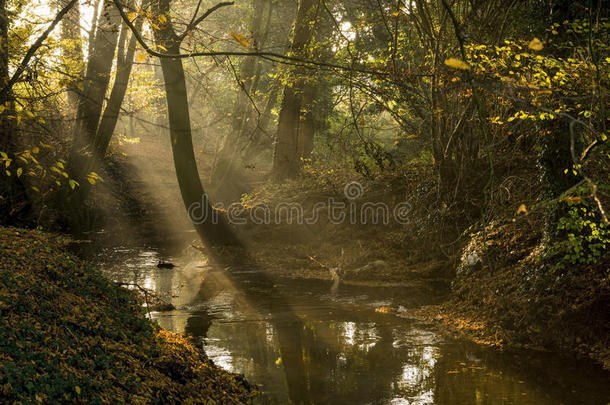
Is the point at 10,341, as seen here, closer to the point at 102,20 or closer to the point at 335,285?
the point at 335,285

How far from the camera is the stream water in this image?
648 centimetres

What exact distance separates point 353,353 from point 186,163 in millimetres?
8944

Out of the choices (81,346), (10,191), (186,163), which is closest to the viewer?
(81,346)

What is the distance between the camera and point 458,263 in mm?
12156

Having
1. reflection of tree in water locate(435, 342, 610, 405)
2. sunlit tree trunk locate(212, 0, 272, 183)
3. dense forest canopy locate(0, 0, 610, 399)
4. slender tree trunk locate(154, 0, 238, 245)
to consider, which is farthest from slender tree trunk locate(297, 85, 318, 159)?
reflection of tree in water locate(435, 342, 610, 405)

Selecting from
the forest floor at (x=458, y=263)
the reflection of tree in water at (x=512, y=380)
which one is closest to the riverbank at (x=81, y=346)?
the reflection of tree in water at (x=512, y=380)

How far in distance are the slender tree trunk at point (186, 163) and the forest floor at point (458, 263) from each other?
1124 mm

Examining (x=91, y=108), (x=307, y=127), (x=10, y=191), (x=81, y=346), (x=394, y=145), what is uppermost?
(x=307, y=127)

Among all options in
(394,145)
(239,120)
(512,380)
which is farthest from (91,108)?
(512,380)

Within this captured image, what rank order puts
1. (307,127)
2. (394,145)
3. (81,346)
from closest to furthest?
(81,346), (394,145), (307,127)

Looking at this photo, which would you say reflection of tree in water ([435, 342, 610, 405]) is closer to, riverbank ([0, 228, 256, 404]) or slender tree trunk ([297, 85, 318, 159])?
riverbank ([0, 228, 256, 404])

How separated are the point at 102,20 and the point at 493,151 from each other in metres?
11.5

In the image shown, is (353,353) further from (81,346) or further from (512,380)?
(81,346)

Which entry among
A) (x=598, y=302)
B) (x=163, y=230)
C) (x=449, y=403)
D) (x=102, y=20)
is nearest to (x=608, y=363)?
(x=598, y=302)
